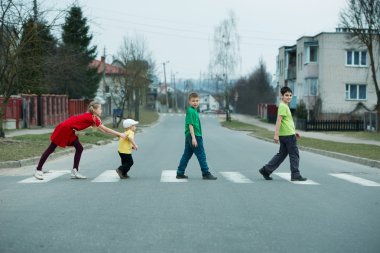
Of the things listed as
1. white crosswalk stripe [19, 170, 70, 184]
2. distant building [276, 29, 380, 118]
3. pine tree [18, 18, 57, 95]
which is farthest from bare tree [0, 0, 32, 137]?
distant building [276, 29, 380, 118]

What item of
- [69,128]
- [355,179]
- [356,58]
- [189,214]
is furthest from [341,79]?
[189,214]

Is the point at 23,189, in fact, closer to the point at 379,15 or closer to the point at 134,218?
the point at 134,218

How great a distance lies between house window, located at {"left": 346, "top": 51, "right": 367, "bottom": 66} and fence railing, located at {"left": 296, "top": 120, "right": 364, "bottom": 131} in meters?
10.2

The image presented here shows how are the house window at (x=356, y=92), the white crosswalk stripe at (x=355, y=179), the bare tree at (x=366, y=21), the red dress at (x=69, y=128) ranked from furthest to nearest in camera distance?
the house window at (x=356, y=92)
the bare tree at (x=366, y=21)
the red dress at (x=69, y=128)
the white crosswalk stripe at (x=355, y=179)

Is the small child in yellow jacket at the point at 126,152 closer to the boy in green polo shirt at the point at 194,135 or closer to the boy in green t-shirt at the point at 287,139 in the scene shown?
the boy in green polo shirt at the point at 194,135

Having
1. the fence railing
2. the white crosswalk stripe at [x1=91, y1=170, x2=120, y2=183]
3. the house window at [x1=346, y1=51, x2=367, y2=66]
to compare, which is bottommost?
the fence railing

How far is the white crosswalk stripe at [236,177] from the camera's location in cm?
1217

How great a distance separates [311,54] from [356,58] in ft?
14.0

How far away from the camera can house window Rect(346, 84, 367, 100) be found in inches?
2233

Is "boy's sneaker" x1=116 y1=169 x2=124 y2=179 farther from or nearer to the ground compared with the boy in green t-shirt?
nearer to the ground

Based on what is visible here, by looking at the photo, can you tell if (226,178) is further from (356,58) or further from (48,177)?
(356,58)

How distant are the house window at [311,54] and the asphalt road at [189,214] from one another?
151 feet

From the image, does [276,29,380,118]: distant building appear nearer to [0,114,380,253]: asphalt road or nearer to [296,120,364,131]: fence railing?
[296,120,364,131]: fence railing

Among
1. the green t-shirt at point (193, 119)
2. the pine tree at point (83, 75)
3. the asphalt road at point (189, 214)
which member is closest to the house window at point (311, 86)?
the pine tree at point (83, 75)
